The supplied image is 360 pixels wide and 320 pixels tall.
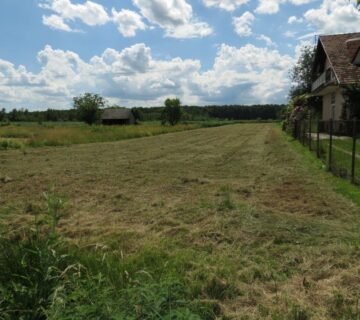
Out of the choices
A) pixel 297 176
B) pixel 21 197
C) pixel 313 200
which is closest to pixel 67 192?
pixel 21 197

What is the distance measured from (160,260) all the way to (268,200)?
369 cm

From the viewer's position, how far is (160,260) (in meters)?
4.46

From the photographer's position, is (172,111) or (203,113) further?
(203,113)

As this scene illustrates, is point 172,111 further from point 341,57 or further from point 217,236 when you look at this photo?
point 217,236

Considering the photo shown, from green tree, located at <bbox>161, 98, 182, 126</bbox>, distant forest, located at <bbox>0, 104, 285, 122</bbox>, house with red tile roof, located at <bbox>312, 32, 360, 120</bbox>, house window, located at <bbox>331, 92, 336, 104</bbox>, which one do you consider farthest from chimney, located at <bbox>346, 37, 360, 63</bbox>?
distant forest, located at <bbox>0, 104, 285, 122</bbox>

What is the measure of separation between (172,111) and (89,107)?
14929mm

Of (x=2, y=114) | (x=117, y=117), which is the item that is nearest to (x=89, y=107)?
(x=117, y=117)

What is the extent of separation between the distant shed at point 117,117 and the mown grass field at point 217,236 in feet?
252

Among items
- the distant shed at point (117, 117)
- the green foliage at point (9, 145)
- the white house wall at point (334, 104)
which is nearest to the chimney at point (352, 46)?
the white house wall at point (334, 104)

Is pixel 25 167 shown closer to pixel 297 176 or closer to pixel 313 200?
pixel 297 176

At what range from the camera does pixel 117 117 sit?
86938 mm

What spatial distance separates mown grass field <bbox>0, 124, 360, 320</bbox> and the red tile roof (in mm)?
15494

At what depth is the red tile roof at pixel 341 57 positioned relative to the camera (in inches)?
951

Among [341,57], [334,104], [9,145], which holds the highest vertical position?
[341,57]
